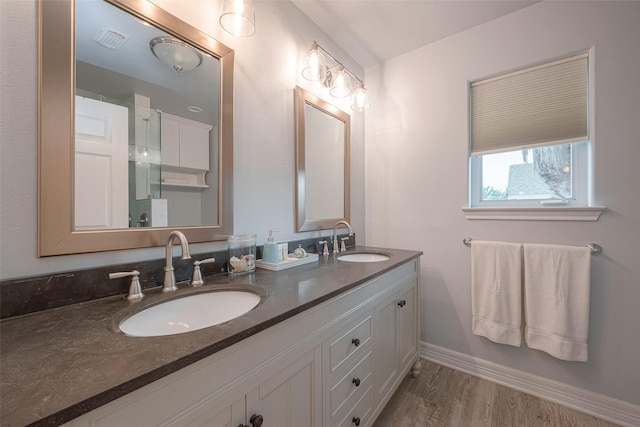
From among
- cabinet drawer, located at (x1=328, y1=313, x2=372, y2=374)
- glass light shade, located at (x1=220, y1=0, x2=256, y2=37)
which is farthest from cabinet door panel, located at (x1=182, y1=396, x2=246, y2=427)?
glass light shade, located at (x1=220, y1=0, x2=256, y2=37)

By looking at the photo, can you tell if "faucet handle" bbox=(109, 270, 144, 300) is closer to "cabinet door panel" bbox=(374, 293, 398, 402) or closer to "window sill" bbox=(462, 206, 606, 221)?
"cabinet door panel" bbox=(374, 293, 398, 402)

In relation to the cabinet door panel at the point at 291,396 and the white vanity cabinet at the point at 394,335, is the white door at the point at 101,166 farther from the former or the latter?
the white vanity cabinet at the point at 394,335

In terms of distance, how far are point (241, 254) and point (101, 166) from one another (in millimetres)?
590

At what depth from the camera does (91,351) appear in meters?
0.51

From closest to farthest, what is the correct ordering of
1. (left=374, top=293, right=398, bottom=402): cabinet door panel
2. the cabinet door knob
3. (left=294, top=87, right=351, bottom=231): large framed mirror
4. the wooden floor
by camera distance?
the cabinet door knob → (left=374, top=293, right=398, bottom=402): cabinet door panel → the wooden floor → (left=294, top=87, right=351, bottom=231): large framed mirror

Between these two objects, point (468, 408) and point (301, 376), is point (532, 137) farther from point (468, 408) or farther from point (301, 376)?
point (301, 376)

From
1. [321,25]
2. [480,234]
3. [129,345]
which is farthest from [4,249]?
[480,234]

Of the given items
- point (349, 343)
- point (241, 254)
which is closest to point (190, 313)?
point (241, 254)

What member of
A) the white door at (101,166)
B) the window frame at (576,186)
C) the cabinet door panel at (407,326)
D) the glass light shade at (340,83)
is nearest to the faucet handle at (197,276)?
the white door at (101,166)

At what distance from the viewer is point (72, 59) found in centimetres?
76

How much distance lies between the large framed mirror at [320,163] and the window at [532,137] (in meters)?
0.89

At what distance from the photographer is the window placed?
145 cm

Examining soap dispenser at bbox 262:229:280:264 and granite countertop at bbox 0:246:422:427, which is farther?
soap dispenser at bbox 262:229:280:264

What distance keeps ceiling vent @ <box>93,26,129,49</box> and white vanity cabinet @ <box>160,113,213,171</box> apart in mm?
244
